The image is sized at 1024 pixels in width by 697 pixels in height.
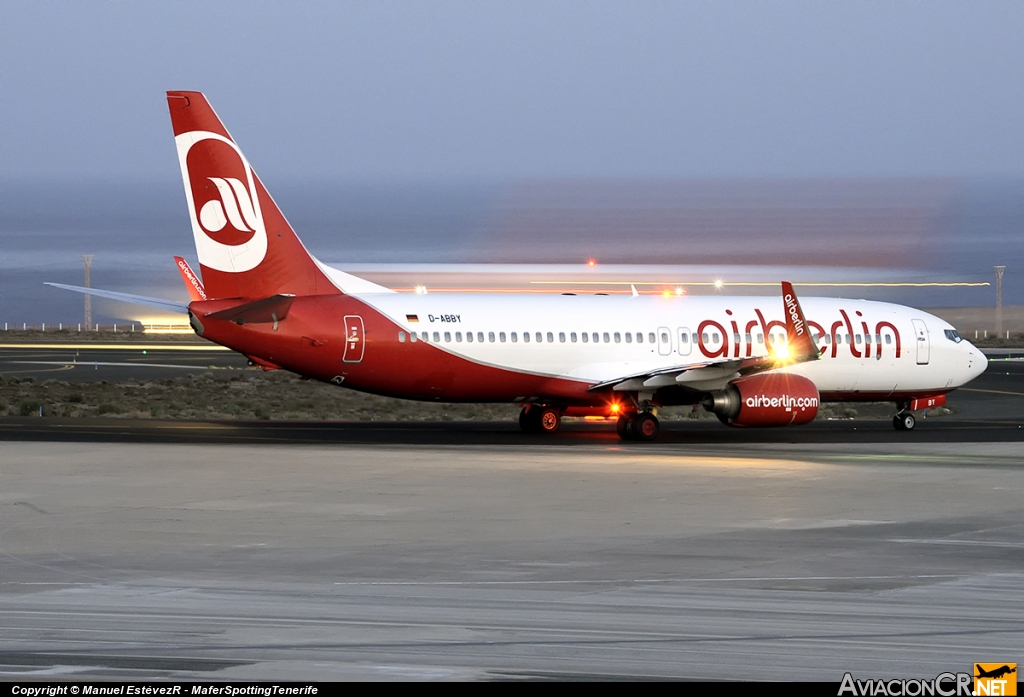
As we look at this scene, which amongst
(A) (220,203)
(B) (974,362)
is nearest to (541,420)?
(A) (220,203)

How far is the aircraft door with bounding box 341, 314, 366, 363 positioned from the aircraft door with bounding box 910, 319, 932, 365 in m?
15.3

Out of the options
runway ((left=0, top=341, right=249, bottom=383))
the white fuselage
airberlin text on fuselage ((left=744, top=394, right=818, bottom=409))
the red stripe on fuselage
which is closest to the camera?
the red stripe on fuselage

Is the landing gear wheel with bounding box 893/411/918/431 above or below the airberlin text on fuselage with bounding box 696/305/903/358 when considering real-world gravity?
below

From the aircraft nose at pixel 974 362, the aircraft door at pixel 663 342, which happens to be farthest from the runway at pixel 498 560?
the aircraft nose at pixel 974 362

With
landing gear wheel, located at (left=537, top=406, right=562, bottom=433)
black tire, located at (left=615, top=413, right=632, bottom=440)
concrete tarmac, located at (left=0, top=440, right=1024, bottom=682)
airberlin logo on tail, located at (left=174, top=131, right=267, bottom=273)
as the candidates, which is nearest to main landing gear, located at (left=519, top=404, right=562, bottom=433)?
landing gear wheel, located at (left=537, top=406, right=562, bottom=433)

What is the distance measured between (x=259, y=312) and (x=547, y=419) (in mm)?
8261

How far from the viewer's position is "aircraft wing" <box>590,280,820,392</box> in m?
34.7

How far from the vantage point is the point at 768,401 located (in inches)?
1355

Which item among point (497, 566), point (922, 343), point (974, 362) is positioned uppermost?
point (922, 343)

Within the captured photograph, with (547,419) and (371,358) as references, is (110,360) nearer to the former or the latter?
(547,419)

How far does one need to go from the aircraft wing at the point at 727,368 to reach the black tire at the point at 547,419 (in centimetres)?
156

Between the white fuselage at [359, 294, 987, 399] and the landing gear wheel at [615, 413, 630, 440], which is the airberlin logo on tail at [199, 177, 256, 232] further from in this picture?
the landing gear wheel at [615, 413, 630, 440]

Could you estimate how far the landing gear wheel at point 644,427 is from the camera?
3491cm

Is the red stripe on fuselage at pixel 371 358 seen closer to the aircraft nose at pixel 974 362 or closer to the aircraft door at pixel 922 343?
the aircraft door at pixel 922 343
